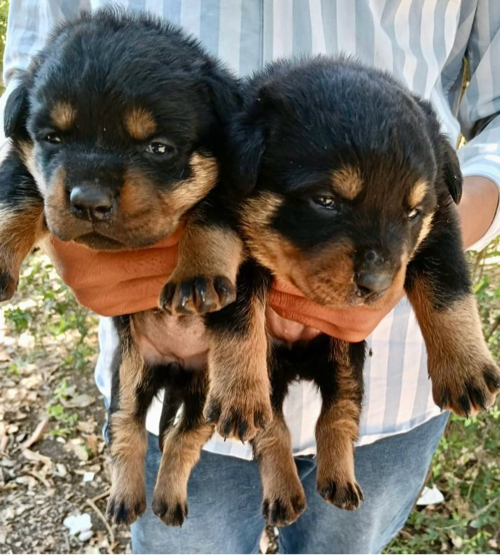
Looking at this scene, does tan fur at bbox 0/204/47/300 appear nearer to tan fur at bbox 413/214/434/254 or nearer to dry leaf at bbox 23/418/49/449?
tan fur at bbox 413/214/434/254

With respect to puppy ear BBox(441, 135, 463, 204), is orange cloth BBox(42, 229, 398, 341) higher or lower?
lower

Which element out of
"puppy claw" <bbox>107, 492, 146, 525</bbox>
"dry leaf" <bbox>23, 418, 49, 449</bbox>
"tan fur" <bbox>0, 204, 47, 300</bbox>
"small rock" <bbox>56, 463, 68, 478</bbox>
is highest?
"tan fur" <bbox>0, 204, 47, 300</bbox>

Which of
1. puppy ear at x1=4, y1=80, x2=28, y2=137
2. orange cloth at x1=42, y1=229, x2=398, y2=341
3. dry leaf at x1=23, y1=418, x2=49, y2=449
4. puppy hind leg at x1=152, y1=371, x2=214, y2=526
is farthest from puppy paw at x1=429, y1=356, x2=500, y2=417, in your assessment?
dry leaf at x1=23, y1=418, x2=49, y2=449

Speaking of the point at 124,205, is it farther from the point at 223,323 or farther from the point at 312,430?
the point at 312,430

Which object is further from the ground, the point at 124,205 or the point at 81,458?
the point at 124,205

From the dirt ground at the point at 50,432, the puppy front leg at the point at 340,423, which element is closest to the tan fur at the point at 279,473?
the puppy front leg at the point at 340,423

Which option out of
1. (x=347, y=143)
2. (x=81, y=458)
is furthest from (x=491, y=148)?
(x=81, y=458)

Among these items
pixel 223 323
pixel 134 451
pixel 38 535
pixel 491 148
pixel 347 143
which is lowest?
pixel 38 535

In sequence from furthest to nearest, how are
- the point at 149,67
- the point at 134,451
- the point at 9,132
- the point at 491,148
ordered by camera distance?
the point at 491,148 → the point at 134,451 → the point at 9,132 → the point at 149,67
